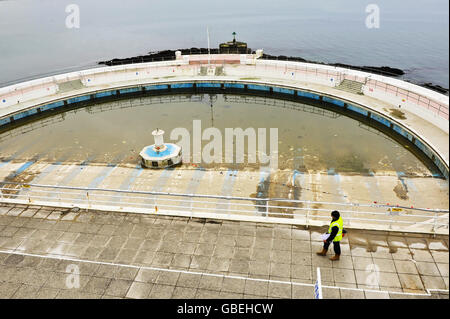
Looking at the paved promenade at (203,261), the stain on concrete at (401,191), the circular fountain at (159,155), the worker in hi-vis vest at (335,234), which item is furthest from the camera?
the circular fountain at (159,155)

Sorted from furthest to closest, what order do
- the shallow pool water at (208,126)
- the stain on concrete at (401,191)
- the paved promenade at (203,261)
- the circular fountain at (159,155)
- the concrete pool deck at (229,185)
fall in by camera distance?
the shallow pool water at (208,126) < the circular fountain at (159,155) < the stain on concrete at (401,191) < the concrete pool deck at (229,185) < the paved promenade at (203,261)

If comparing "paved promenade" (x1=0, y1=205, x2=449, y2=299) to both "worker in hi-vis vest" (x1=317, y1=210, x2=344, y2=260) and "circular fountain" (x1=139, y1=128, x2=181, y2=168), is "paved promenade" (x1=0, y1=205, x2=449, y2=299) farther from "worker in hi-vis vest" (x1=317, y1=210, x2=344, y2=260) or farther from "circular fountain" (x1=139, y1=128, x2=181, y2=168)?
"circular fountain" (x1=139, y1=128, x2=181, y2=168)

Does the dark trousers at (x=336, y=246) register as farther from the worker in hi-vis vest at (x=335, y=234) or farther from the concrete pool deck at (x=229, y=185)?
the concrete pool deck at (x=229, y=185)

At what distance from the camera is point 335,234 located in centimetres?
885

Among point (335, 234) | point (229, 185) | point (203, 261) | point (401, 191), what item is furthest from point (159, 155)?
point (335, 234)

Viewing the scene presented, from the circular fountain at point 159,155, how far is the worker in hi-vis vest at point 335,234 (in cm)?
1372

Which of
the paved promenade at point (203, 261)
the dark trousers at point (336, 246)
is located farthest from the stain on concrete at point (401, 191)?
the dark trousers at point (336, 246)

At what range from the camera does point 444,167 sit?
1969 cm

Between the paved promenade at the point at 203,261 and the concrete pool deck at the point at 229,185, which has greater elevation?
the paved promenade at the point at 203,261

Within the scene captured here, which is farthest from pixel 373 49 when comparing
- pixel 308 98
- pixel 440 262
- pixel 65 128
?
pixel 440 262

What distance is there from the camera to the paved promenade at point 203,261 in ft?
28.1

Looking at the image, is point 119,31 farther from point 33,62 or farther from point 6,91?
point 6,91

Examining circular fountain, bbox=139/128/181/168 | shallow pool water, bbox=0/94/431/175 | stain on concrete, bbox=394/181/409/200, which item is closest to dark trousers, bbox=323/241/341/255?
stain on concrete, bbox=394/181/409/200
